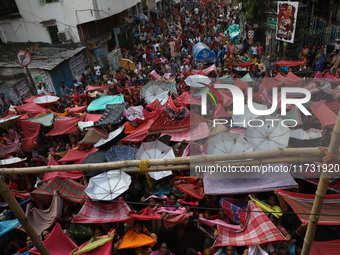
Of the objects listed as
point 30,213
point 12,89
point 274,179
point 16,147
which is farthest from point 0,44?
point 274,179

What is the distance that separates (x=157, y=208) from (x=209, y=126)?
3.33 meters

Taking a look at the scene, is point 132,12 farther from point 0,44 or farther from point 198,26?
point 0,44

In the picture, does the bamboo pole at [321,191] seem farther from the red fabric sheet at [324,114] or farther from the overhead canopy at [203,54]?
the overhead canopy at [203,54]

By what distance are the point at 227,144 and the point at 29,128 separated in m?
7.12

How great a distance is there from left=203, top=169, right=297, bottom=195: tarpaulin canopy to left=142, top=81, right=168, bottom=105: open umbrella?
6113 mm

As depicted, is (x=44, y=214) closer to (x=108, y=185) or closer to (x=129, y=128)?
(x=108, y=185)

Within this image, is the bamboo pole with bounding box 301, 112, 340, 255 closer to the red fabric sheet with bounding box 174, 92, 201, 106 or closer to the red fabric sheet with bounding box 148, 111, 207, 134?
the red fabric sheet with bounding box 148, 111, 207, 134

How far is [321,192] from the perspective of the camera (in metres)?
3.05

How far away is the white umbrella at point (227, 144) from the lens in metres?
5.86

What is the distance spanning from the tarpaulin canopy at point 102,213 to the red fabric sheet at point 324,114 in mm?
5477

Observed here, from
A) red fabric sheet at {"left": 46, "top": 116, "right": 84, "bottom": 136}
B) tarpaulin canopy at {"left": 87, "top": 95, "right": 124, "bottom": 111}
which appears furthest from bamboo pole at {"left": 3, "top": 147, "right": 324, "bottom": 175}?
tarpaulin canopy at {"left": 87, "top": 95, "right": 124, "bottom": 111}

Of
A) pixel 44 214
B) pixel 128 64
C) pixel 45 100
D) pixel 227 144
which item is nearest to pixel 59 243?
pixel 44 214

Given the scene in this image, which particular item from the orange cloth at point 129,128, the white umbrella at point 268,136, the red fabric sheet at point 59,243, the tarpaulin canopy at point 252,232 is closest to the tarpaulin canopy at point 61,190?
→ the red fabric sheet at point 59,243

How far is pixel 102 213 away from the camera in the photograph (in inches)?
219
